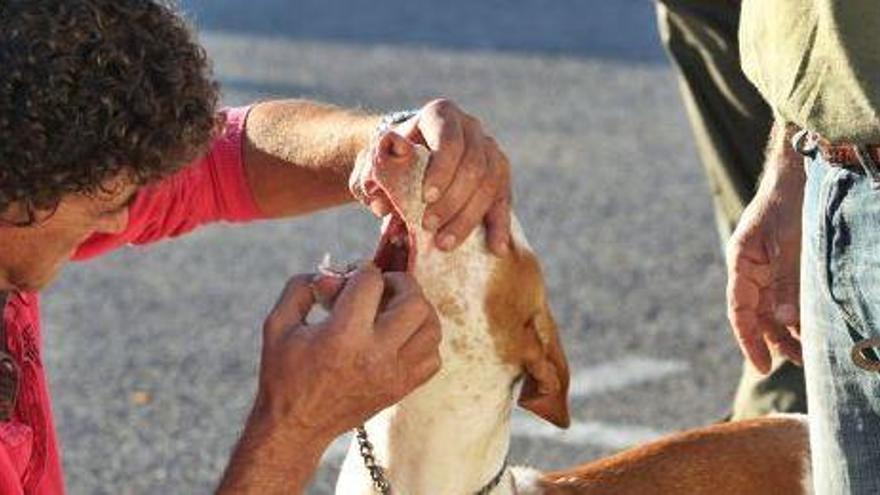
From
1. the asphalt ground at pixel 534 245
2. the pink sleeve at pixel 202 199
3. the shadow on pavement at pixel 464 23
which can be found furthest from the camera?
the shadow on pavement at pixel 464 23

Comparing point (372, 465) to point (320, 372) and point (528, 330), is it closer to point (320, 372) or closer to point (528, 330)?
point (528, 330)

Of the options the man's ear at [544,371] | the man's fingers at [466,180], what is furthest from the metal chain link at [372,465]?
the man's fingers at [466,180]

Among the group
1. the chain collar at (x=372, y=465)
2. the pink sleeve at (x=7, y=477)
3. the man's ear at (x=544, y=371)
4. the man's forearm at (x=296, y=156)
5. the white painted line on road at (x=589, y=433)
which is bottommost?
the white painted line on road at (x=589, y=433)

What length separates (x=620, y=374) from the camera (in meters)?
6.66

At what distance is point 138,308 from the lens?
7465mm

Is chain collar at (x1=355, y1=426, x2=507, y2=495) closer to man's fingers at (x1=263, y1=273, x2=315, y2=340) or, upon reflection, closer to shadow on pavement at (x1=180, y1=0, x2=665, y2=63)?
man's fingers at (x1=263, y1=273, x2=315, y2=340)

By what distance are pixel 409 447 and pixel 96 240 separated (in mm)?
622

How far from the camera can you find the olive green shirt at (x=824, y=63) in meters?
2.96

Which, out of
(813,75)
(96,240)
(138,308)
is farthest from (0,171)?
(138,308)

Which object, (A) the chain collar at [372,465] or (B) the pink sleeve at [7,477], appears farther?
(A) the chain collar at [372,465]

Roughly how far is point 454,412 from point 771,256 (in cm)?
58

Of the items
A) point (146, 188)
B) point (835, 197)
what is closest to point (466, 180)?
point (146, 188)

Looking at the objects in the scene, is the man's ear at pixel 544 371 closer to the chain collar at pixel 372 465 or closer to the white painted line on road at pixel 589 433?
the chain collar at pixel 372 465

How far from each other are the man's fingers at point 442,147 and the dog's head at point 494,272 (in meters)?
0.02
